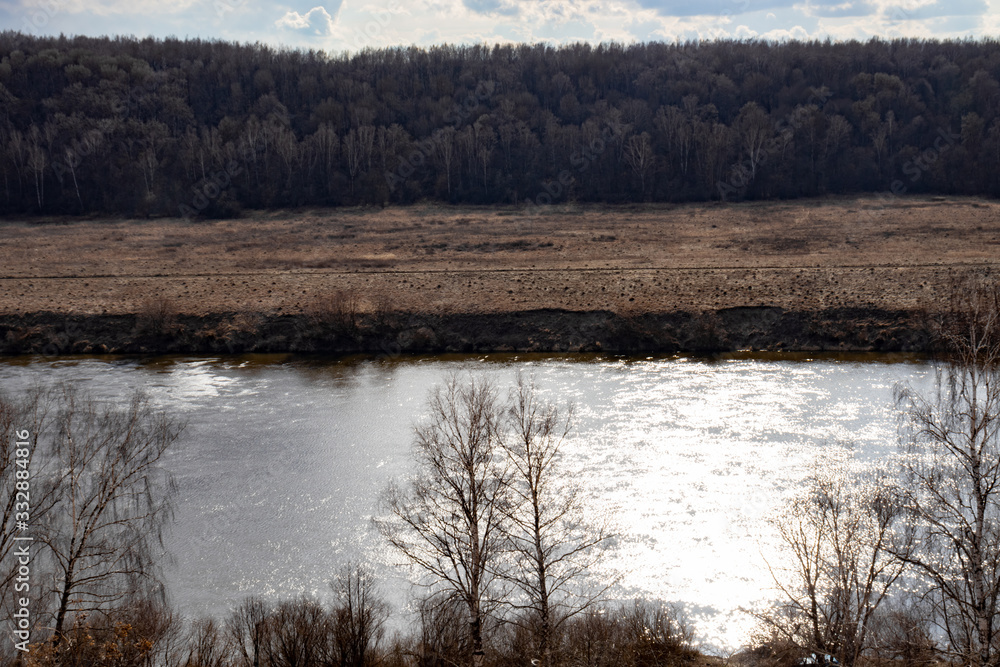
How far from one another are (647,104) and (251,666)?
287ft

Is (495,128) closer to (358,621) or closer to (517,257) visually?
(517,257)

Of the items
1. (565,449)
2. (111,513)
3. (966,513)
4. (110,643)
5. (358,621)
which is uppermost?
(110,643)

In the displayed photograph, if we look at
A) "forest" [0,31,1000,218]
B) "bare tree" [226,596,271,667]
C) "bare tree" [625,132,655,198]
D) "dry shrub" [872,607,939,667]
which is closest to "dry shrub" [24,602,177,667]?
"bare tree" [226,596,271,667]

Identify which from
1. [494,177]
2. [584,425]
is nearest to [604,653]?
[584,425]

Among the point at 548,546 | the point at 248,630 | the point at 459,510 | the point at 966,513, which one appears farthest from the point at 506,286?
the point at 248,630

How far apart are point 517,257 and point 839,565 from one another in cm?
4430

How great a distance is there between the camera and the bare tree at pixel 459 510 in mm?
15000

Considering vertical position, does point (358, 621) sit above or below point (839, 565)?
below

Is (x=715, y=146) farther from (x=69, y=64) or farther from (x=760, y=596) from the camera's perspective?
(x=69, y=64)

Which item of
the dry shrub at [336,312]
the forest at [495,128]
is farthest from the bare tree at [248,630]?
the forest at [495,128]

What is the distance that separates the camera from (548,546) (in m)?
20.2

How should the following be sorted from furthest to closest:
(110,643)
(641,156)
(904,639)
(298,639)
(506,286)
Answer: (641,156) < (506,286) < (298,639) < (904,639) < (110,643)

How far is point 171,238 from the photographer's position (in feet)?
220

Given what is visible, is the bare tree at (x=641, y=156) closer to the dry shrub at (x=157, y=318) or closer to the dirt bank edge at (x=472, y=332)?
the dirt bank edge at (x=472, y=332)
